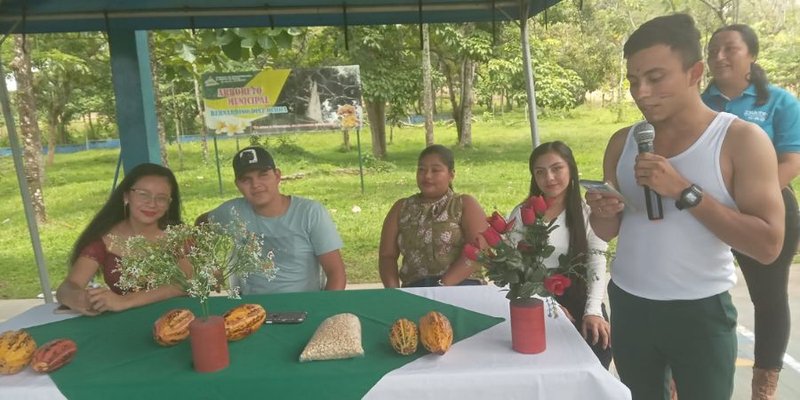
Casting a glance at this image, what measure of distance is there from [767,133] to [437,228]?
149cm

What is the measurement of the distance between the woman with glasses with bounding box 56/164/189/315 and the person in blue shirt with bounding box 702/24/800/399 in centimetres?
240

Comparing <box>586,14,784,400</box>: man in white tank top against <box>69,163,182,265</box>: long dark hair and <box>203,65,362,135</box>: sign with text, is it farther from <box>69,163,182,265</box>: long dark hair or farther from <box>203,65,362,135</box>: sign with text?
<box>203,65,362,135</box>: sign with text

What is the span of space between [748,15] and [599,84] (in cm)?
384

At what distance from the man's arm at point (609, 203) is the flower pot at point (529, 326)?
312 mm

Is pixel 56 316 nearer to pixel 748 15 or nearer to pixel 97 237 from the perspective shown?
pixel 97 237

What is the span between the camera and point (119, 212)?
2.38m

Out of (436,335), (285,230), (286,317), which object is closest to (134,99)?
(285,230)

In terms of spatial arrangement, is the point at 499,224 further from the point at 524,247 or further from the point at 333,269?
the point at 333,269

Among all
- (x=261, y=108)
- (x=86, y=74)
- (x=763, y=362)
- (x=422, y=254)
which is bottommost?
(x=763, y=362)

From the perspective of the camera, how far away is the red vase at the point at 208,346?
4.72 feet

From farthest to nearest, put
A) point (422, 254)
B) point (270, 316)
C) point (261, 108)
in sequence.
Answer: point (261, 108), point (422, 254), point (270, 316)

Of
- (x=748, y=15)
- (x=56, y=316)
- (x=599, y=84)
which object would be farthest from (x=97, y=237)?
(x=599, y=84)

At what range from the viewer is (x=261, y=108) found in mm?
4855

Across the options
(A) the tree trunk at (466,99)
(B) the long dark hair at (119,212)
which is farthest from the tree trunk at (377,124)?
(B) the long dark hair at (119,212)
